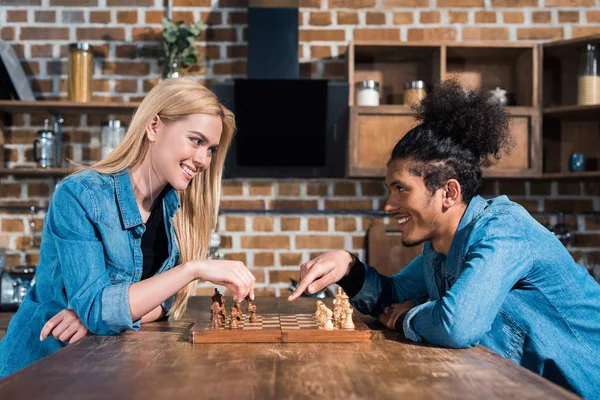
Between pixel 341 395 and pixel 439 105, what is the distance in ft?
3.27

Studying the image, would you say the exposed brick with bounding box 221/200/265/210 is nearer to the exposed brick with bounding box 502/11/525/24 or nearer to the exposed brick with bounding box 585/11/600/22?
the exposed brick with bounding box 502/11/525/24

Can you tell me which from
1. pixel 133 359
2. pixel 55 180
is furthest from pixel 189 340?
pixel 55 180

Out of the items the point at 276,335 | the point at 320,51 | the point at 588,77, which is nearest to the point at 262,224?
the point at 320,51

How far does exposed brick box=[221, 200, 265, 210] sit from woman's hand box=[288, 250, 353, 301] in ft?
6.23

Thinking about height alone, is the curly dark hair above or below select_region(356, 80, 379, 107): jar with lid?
below

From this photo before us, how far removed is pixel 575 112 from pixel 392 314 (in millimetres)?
2241

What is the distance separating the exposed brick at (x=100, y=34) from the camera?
3.83m

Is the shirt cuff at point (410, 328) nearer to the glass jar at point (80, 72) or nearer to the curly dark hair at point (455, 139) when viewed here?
the curly dark hair at point (455, 139)

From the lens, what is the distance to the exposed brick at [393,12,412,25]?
3.84 metres

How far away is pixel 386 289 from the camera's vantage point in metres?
1.96

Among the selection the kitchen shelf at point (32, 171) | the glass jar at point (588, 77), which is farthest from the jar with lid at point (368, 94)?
the kitchen shelf at point (32, 171)

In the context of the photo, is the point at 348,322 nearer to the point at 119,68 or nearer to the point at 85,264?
the point at 85,264

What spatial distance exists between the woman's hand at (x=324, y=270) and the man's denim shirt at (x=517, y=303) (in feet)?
0.90

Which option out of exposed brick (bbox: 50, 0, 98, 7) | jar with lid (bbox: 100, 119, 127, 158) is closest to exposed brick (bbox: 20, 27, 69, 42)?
exposed brick (bbox: 50, 0, 98, 7)
